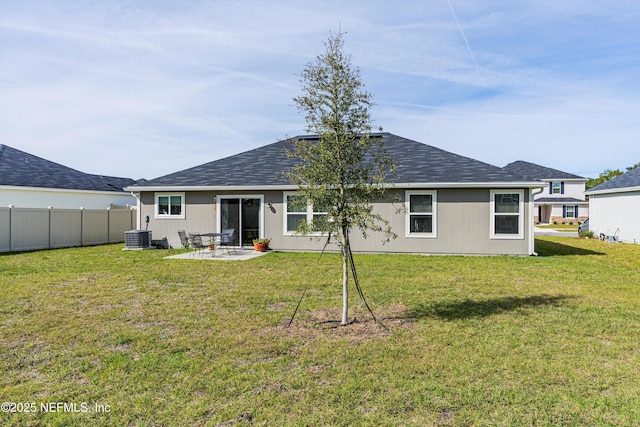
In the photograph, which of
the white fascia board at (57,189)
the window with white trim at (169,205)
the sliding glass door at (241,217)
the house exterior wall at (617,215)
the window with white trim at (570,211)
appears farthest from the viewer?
the window with white trim at (570,211)

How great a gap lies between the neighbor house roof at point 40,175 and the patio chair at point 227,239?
11.2 m

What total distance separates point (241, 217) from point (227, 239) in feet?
3.83

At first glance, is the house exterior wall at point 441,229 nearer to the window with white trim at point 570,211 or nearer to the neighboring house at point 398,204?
the neighboring house at point 398,204

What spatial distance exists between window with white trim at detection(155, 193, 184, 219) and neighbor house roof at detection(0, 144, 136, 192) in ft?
26.6

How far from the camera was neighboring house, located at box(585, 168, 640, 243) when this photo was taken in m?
18.8

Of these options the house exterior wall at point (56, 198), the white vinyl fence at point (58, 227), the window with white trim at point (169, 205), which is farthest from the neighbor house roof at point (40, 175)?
the window with white trim at point (169, 205)

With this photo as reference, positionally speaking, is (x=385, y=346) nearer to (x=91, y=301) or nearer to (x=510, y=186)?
(x=91, y=301)

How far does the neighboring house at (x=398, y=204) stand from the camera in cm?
1332

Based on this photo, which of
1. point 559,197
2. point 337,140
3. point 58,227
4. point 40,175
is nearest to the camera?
point 337,140

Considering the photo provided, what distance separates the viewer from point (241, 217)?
15.3 metres

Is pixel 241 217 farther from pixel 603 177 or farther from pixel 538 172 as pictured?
pixel 603 177

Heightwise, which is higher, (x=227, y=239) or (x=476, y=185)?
(x=476, y=185)

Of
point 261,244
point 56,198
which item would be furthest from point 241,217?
point 56,198

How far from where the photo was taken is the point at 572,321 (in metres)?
5.66
